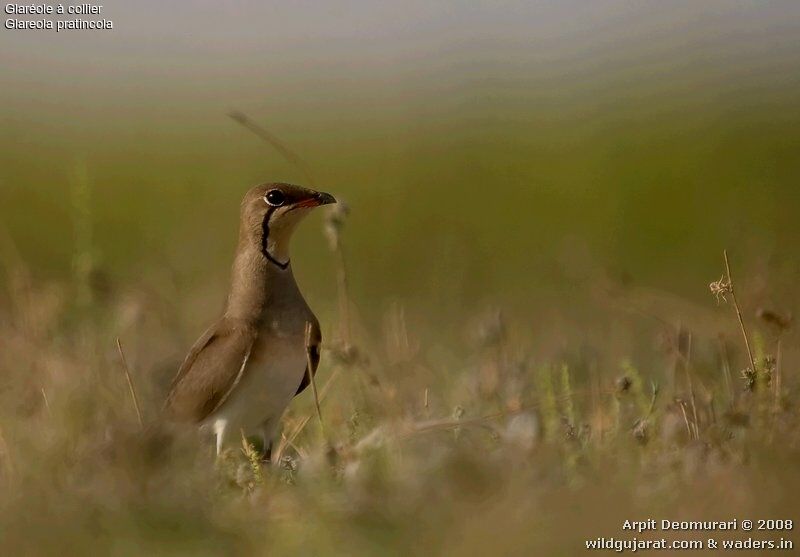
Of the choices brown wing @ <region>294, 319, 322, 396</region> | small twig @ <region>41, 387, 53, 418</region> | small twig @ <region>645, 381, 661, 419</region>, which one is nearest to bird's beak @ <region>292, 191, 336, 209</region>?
brown wing @ <region>294, 319, 322, 396</region>

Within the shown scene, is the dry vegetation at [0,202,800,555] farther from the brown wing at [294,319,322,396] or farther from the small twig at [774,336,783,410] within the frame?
the brown wing at [294,319,322,396]

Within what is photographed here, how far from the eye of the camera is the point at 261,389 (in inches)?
224

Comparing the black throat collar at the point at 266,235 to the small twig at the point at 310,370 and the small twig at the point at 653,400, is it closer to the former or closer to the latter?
the small twig at the point at 310,370

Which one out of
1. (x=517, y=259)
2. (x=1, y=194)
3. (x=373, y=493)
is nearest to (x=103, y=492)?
(x=373, y=493)

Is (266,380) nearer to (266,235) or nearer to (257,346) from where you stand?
Result: (257,346)

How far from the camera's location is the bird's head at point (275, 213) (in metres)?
6.01

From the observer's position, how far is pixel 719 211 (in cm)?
1166

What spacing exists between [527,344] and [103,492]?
126 inches

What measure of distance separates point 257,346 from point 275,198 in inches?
25.6

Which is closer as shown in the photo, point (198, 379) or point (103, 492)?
point (103, 492)

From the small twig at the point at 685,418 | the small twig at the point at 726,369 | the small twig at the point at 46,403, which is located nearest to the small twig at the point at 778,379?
the small twig at the point at 726,369

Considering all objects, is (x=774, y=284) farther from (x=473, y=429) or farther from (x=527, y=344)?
(x=473, y=429)

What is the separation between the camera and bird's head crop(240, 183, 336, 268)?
6.01m

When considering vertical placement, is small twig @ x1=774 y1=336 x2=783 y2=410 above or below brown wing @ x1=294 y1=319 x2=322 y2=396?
below
